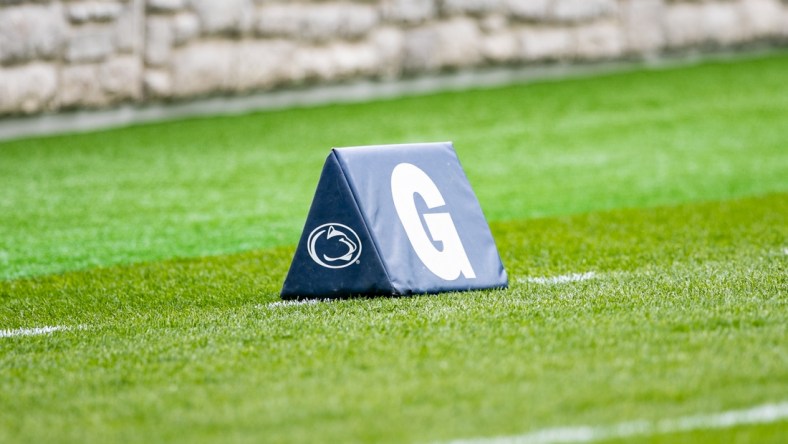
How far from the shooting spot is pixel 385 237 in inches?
146

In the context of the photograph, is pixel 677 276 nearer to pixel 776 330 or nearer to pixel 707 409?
pixel 776 330

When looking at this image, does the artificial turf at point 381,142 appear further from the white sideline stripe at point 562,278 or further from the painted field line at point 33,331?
the white sideline stripe at point 562,278

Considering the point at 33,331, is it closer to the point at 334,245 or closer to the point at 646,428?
the point at 334,245

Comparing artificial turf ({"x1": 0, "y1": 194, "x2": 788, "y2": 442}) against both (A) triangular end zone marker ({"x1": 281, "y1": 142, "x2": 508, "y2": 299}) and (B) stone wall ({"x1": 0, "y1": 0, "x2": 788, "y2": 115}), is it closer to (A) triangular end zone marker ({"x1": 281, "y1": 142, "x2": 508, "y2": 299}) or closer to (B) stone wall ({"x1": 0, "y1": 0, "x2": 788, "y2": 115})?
(A) triangular end zone marker ({"x1": 281, "y1": 142, "x2": 508, "y2": 299})

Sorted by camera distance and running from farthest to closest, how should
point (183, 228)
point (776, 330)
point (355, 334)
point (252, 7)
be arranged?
point (252, 7) → point (183, 228) → point (355, 334) → point (776, 330)

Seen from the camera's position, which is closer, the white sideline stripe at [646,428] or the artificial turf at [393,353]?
Answer: the white sideline stripe at [646,428]

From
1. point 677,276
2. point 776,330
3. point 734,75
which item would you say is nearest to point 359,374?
point 776,330

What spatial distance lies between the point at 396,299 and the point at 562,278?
673 mm

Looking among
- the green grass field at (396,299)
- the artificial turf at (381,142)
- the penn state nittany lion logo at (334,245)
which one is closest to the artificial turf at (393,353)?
the green grass field at (396,299)

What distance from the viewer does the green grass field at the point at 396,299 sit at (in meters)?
2.46

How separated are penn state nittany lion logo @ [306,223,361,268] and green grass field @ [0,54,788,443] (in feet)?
0.46

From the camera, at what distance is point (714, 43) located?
1098cm

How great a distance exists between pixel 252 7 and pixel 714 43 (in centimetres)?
444

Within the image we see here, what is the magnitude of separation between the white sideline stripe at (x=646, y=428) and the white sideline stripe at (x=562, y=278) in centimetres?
164
